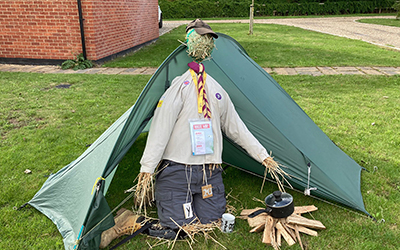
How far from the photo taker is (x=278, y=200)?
9.23ft

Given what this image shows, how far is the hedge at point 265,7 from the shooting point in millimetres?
26234

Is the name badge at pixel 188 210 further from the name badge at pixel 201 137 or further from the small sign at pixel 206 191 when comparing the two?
the name badge at pixel 201 137

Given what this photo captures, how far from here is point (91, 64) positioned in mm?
8422

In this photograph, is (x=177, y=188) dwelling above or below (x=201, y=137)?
below

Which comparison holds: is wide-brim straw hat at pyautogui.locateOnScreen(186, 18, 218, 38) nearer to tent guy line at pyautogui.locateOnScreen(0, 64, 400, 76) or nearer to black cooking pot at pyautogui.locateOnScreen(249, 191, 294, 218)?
black cooking pot at pyautogui.locateOnScreen(249, 191, 294, 218)

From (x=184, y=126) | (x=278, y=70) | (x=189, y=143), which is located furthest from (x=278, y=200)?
(x=278, y=70)

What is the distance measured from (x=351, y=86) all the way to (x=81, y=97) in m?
5.24

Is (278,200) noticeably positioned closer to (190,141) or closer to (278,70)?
(190,141)

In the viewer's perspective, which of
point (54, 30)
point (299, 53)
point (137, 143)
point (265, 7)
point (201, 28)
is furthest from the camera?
point (265, 7)

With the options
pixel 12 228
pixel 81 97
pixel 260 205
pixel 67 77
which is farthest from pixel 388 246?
pixel 67 77

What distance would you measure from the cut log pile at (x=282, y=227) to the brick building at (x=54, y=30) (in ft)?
22.5

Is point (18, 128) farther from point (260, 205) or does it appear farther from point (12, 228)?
point (260, 205)

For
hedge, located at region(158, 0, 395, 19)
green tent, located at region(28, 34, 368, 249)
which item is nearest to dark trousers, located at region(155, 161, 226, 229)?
green tent, located at region(28, 34, 368, 249)

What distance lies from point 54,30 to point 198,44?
6874 mm
